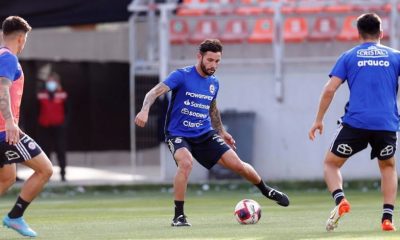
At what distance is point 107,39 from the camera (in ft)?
98.3

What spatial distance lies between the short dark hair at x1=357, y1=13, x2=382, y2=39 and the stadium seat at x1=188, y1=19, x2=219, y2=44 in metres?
10.9

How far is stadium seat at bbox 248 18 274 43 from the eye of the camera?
75.8 feet

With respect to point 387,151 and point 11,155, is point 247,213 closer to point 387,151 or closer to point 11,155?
point 387,151

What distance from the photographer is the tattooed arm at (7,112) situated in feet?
37.1

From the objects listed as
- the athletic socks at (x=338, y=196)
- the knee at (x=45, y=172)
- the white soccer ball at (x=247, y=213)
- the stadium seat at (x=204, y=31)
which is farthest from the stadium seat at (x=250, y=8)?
the knee at (x=45, y=172)

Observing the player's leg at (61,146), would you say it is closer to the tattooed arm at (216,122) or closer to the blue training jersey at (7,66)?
the tattooed arm at (216,122)

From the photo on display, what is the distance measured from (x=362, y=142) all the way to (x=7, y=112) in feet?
11.3

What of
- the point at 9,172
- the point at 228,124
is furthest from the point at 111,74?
the point at 9,172

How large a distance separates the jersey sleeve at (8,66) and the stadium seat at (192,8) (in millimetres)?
10303

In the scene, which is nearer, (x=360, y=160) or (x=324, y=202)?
(x=324, y=202)

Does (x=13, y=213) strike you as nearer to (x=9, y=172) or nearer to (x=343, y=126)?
(x=9, y=172)

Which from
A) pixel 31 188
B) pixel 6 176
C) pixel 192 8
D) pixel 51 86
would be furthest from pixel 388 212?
pixel 51 86

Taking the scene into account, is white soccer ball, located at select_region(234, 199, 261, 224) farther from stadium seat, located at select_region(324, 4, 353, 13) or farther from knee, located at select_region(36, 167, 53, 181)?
stadium seat, located at select_region(324, 4, 353, 13)

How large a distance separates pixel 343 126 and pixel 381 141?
40cm
